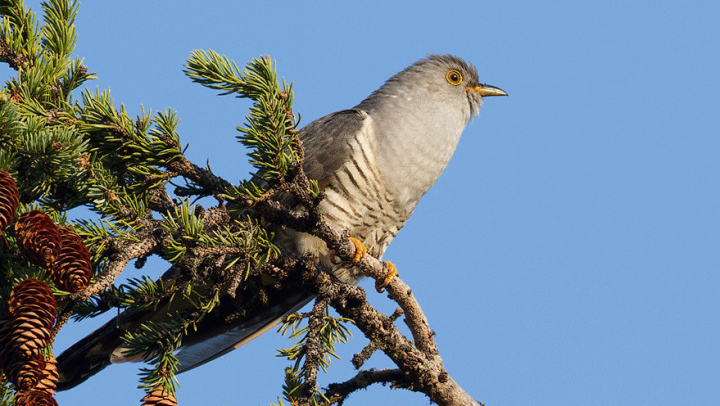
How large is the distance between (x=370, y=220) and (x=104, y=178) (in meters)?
1.72

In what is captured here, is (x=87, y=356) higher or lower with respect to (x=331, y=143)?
lower

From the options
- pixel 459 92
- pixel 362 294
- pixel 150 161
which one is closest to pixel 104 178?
pixel 150 161

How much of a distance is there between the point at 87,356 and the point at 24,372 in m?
1.28

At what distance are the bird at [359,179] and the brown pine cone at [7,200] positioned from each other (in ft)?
4.87

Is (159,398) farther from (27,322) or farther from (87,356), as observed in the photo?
(87,356)

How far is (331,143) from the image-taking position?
Answer: 3.47 m

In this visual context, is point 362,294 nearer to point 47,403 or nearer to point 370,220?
point 370,220

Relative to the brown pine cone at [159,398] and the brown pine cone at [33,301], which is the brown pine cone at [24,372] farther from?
the brown pine cone at [159,398]

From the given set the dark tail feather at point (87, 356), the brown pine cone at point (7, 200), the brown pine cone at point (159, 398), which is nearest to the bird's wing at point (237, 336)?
the dark tail feather at point (87, 356)

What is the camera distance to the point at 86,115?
212 centimetres

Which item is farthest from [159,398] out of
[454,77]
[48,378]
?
[454,77]

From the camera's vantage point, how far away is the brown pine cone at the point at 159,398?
189cm


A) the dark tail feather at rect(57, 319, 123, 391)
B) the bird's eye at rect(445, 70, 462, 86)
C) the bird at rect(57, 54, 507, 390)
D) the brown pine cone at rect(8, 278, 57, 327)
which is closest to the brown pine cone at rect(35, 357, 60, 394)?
the brown pine cone at rect(8, 278, 57, 327)

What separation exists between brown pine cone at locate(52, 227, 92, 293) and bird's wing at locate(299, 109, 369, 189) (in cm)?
182
